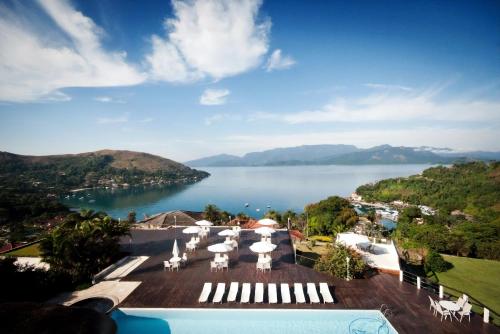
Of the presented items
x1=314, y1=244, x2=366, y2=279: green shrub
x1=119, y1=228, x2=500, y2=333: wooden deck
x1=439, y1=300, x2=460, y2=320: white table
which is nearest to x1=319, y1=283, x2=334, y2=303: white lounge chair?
x1=119, y1=228, x2=500, y2=333: wooden deck

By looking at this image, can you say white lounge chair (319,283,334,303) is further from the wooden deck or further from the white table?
the white table

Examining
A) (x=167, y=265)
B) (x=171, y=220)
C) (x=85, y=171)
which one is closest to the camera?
(x=167, y=265)

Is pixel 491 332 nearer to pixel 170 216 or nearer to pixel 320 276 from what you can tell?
pixel 320 276

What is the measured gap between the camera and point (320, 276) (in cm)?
1241

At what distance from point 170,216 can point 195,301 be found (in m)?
16.1

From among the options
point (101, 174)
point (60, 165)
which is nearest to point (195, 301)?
point (101, 174)

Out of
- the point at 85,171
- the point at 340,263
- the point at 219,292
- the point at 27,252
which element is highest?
the point at 340,263

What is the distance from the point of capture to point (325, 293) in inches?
411

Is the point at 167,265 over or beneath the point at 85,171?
over

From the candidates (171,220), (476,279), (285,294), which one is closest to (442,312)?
(285,294)

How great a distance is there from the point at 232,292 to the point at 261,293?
109cm

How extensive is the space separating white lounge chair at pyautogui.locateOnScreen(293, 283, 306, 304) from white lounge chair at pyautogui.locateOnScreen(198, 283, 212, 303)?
3.24 metres

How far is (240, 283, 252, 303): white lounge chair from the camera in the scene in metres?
10.1

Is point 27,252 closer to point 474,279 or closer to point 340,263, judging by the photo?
point 340,263
